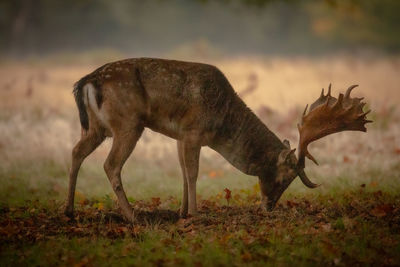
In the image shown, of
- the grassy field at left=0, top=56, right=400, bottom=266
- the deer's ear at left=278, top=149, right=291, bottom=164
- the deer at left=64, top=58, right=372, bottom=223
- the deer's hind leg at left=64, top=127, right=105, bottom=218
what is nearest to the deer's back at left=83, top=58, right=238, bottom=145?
the deer at left=64, top=58, right=372, bottom=223

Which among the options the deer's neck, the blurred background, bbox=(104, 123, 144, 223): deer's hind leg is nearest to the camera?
bbox=(104, 123, 144, 223): deer's hind leg

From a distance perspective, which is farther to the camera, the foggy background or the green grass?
the foggy background

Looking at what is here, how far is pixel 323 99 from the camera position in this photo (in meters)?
7.18

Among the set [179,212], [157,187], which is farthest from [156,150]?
[179,212]

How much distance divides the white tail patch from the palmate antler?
2507 millimetres

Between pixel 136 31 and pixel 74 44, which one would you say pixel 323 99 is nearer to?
pixel 74 44

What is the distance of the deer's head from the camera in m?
7.00

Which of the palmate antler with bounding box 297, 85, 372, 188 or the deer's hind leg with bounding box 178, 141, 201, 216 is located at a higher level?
the palmate antler with bounding box 297, 85, 372, 188

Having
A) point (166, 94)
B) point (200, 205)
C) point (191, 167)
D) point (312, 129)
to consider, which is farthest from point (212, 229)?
point (312, 129)

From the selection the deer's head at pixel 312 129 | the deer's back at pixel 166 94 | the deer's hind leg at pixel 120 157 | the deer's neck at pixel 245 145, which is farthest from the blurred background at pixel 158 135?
the deer's back at pixel 166 94

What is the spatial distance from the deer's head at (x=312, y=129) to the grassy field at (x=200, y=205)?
1.21 ft

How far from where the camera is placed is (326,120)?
277 inches

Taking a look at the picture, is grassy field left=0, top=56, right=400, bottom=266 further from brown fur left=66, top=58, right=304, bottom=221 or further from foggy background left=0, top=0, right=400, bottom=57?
foggy background left=0, top=0, right=400, bottom=57

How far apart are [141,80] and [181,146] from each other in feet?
3.57
